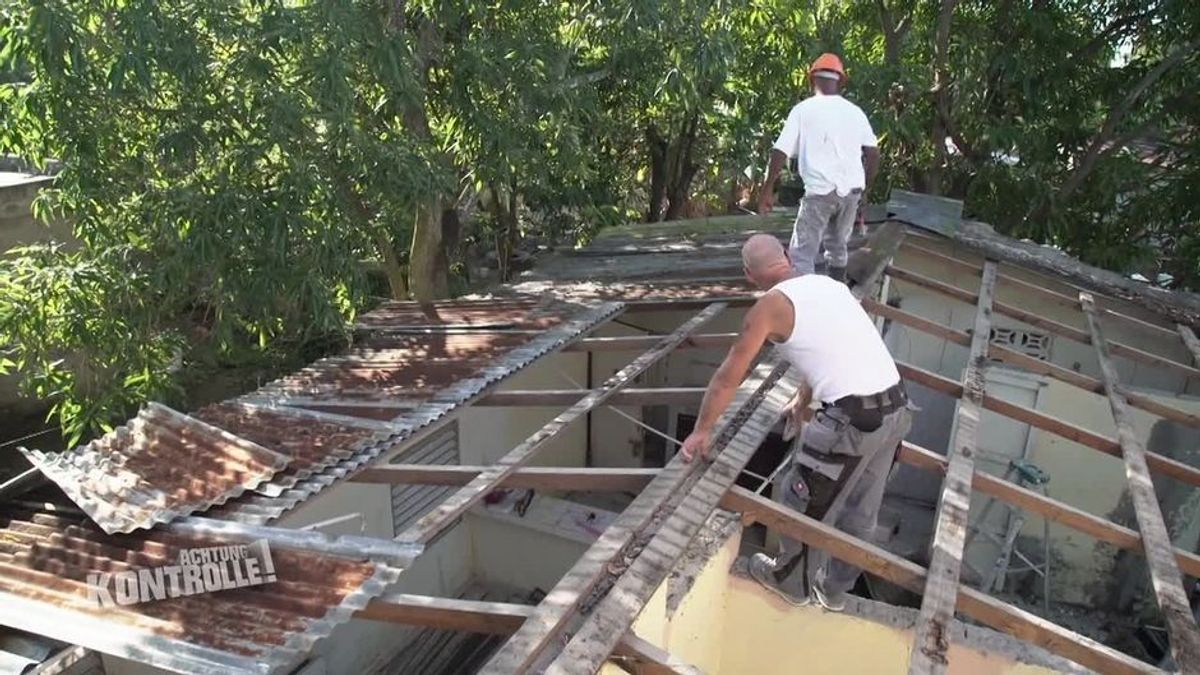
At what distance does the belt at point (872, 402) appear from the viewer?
344cm

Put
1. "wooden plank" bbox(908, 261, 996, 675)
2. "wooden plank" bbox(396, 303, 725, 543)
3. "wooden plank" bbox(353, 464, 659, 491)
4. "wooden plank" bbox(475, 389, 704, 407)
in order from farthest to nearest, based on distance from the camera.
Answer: "wooden plank" bbox(475, 389, 704, 407) < "wooden plank" bbox(353, 464, 659, 491) < "wooden plank" bbox(396, 303, 725, 543) < "wooden plank" bbox(908, 261, 996, 675)

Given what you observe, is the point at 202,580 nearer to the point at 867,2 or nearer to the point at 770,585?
the point at 770,585

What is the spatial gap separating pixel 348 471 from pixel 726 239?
6333 millimetres

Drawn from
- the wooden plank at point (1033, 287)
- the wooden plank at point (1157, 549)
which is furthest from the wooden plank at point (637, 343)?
the wooden plank at point (1033, 287)

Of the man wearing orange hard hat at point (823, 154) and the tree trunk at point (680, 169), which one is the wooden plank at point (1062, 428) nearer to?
the man wearing orange hard hat at point (823, 154)

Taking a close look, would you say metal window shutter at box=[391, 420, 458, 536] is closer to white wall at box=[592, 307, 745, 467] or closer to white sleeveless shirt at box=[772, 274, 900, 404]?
white wall at box=[592, 307, 745, 467]

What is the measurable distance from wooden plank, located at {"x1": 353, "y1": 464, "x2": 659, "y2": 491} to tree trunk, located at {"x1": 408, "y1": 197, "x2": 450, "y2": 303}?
5568mm

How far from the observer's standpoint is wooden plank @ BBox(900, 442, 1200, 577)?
3575 mm

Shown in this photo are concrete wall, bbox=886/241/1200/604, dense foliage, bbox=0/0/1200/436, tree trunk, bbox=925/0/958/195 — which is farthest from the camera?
tree trunk, bbox=925/0/958/195

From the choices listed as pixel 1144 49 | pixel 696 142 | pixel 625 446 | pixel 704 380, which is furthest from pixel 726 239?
pixel 1144 49

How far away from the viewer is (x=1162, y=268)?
11.2m

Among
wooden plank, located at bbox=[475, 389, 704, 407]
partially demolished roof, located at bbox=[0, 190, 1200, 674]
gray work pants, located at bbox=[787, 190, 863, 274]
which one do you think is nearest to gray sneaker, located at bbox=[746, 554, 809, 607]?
partially demolished roof, located at bbox=[0, 190, 1200, 674]

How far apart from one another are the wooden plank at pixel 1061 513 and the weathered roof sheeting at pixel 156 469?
3125 mm

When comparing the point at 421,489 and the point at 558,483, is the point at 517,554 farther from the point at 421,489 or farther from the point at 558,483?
the point at 558,483
